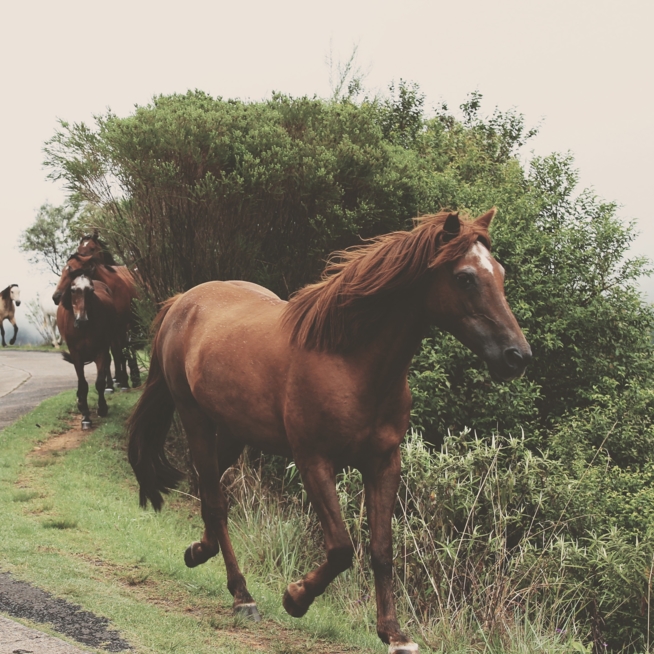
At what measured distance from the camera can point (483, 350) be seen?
3.85 m

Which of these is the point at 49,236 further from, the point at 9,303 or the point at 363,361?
the point at 363,361

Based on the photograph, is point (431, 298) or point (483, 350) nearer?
point (483, 350)

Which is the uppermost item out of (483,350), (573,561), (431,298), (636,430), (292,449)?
(431,298)

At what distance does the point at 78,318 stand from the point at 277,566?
20.3 ft

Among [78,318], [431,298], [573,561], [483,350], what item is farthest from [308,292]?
[78,318]

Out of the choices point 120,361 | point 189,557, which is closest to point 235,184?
point 189,557

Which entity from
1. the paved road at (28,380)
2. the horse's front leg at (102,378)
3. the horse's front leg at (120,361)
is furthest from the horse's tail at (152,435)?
the horse's front leg at (120,361)

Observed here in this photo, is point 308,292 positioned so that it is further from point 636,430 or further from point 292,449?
point 636,430

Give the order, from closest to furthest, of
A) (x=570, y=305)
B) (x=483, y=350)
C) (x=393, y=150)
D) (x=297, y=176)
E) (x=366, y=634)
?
1. (x=483, y=350)
2. (x=366, y=634)
3. (x=297, y=176)
4. (x=570, y=305)
5. (x=393, y=150)

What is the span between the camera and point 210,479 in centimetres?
570

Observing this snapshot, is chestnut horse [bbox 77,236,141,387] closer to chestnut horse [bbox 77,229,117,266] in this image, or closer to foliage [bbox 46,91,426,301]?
chestnut horse [bbox 77,229,117,266]

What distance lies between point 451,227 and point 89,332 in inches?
389

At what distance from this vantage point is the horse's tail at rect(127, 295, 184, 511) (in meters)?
6.47

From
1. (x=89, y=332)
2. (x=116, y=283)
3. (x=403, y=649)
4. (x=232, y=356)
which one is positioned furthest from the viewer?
(x=116, y=283)
